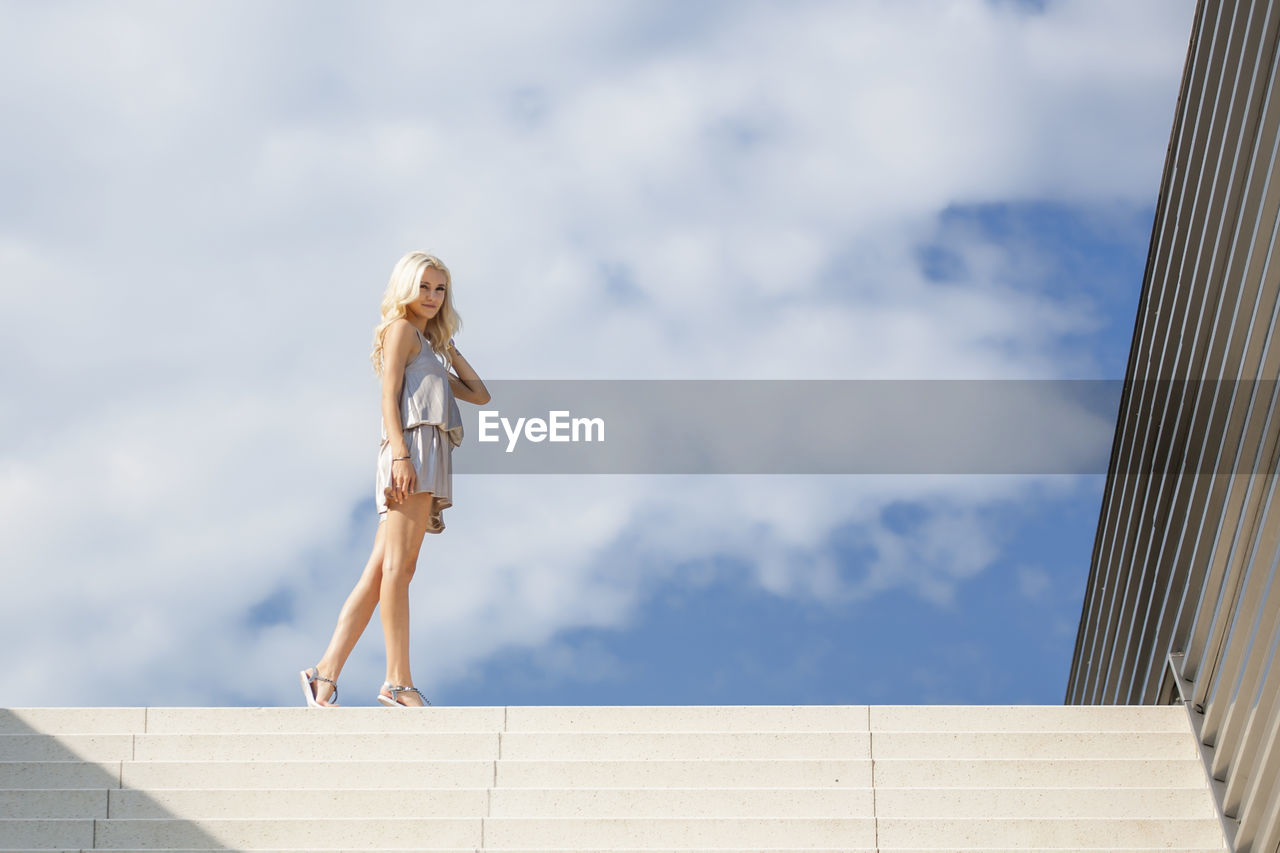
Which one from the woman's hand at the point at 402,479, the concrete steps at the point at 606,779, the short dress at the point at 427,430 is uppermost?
the short dress at the point at 427,430

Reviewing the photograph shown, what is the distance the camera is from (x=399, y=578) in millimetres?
6215

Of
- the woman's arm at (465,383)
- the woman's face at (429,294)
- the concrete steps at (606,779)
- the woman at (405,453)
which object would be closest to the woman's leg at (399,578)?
the woman at (405,453)

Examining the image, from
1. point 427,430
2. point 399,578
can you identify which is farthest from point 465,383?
point 399,578

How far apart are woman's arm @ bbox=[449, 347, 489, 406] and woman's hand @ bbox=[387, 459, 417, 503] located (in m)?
0.55

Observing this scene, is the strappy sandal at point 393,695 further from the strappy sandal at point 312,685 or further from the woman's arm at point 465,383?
the woman's arm at point 465,383

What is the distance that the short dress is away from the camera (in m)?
6.36

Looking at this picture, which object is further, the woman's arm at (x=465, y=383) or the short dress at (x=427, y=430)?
the woman's arm at (x=465, y=383)

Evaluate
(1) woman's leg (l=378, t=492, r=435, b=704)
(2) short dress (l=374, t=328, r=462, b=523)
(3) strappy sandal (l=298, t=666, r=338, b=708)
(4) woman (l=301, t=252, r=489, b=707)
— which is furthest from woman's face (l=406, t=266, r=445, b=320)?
(3) strappy sandal (l=298, t=666, r=338, b=708)

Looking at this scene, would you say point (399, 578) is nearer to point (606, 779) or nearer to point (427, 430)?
point (427, 430)

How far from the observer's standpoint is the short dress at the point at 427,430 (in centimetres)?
636

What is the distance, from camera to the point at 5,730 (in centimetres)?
569

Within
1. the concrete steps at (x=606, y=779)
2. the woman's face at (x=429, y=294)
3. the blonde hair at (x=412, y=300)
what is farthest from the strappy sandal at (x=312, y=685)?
the woman's face at (x=429, y=294)

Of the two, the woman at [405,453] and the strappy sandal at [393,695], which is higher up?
the woman at [405,453]

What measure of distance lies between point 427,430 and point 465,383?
0.42 metres
